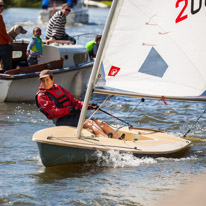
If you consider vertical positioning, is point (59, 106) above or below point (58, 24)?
below

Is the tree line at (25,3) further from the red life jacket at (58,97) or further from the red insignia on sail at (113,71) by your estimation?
the red insignia on sail at (113,71)

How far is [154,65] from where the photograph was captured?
7164 mm

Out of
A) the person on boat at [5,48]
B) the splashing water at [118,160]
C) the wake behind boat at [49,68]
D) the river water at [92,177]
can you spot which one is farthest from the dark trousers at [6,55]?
the splashing water at [118,160]

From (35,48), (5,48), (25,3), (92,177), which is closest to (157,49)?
(92,177)

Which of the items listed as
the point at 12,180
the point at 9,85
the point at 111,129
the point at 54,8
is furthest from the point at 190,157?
the point at 54,8

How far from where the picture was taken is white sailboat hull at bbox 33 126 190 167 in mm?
6742

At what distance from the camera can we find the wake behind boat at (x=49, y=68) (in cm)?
1152

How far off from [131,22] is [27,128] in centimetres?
345

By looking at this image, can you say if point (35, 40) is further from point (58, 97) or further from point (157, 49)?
point (157, 49)

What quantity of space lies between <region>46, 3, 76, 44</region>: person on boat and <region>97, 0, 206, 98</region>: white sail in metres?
5.68

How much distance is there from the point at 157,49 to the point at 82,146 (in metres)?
1.53

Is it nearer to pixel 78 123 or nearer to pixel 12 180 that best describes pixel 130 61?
pixel 78 123

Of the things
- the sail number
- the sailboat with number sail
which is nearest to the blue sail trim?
the sailboat with number sail

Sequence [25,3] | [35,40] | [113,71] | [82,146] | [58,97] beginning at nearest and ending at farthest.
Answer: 1. [82,146]
2. [113,71]
3. [58,97]
4. [35,40]
5. [25,3]
